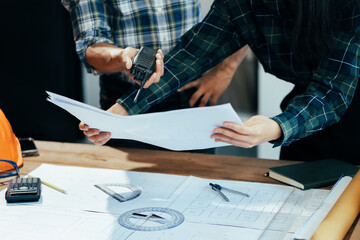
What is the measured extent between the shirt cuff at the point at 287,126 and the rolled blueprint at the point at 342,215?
A: 0.66 ft

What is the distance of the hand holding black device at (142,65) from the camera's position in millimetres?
1247

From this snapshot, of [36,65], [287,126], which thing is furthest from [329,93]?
[36,65]

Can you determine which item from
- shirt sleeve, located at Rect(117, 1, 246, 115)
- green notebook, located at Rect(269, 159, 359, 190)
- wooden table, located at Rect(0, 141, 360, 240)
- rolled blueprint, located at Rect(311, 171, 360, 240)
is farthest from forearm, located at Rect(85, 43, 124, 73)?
rolled blueprint, located at Rect(311, 171, 360, 240)

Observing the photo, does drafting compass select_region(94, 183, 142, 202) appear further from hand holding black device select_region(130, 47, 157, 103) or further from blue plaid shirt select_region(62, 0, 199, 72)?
blue plaid shirt select_region(62, 0, 199, 72)

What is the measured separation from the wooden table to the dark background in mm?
1896

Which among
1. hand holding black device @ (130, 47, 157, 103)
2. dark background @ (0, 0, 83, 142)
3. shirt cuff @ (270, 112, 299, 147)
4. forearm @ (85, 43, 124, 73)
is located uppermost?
hand holding black device @ (130, 47, 157, 103)

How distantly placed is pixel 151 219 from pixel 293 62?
28.0 inches

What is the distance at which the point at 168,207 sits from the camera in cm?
110

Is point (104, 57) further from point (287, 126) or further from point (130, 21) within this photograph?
point (287, 126)

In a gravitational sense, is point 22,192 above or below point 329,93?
below

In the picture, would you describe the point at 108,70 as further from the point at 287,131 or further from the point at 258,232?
the point at 258,232

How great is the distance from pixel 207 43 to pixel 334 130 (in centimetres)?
49

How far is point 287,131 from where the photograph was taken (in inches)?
46.9

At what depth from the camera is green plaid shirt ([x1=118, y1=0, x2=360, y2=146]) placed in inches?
49.7
